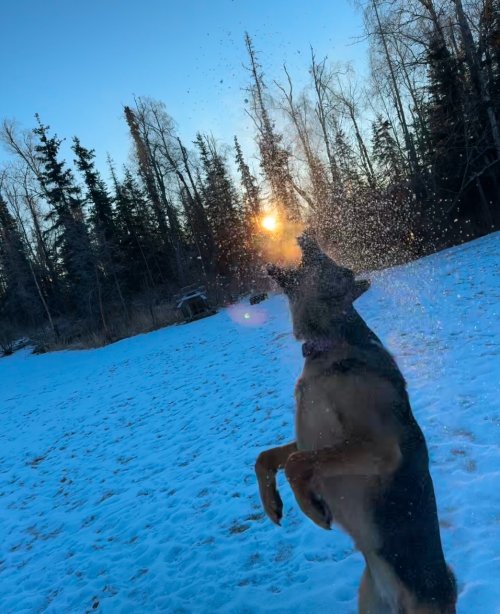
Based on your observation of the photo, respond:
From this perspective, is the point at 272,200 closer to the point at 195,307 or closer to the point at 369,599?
the point at 195,307

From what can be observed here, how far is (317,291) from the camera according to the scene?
2.04 meters

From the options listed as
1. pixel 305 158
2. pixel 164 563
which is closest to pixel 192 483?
pixel 164 563

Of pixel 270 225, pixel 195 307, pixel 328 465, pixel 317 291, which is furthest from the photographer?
pixel 195 307

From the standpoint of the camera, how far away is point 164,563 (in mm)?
4023

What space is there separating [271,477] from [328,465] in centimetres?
59

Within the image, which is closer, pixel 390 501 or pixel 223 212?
pixel 390 501

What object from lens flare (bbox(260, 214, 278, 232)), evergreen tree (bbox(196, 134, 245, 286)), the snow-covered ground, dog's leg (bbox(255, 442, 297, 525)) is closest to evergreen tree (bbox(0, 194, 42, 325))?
evergreen tree (bbox(196, 134, 245, 286))

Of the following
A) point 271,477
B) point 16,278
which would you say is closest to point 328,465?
point 271,477

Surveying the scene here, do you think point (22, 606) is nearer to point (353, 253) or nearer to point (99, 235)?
point (353, 253)

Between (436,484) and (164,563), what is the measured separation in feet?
8.45

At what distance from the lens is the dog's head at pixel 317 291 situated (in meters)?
2.04

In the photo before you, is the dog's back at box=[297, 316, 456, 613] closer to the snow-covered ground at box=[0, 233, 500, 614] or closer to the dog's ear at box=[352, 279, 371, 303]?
the dog's ear at box=[352, 279, 371, 303]

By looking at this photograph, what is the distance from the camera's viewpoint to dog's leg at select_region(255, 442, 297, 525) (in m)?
2.16

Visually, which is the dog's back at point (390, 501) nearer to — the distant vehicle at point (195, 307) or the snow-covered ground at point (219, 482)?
the snow-covered ground at point (219, 482)
